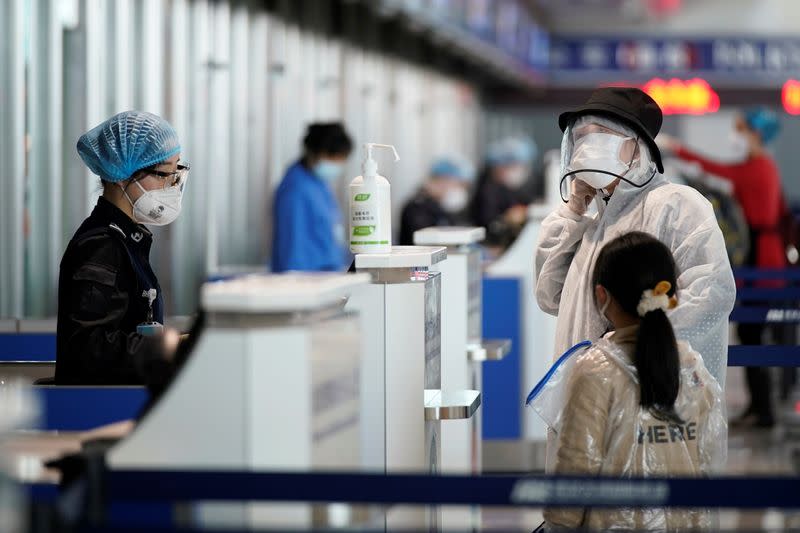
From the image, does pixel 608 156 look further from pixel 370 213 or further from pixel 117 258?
pixel 117 258

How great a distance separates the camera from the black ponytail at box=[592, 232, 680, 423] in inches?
114

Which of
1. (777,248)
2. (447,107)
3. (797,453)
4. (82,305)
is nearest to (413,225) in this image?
(777,248)

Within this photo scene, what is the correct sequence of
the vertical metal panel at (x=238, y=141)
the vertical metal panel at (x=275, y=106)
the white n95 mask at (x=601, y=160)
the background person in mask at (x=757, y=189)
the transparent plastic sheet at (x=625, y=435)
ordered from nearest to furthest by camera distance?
the transparent plastic sheet at (x=625, y=435)
the white n95 mask at (x=601, y=160)
the background person in mask at (x=757, y=189)
the vertical metal panel at (x=238, y=141)
the vertical metal panel at (x=275, y=106)

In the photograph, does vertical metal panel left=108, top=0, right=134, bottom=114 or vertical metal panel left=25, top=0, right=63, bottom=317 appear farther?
vertical metal panel left=108, top=0, right=134, bottom=114

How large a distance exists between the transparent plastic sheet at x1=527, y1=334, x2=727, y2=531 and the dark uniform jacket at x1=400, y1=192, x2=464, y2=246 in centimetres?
704

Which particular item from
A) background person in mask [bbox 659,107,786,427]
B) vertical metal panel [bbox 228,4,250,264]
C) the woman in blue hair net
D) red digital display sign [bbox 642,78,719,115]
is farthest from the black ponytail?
red digital display sign [bbox 642,78,719,115]

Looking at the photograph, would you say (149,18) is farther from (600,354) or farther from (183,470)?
Result: (183,470)

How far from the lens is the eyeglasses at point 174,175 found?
3570mm

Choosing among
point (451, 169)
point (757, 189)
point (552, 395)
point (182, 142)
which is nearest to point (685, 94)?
point (451, 169)

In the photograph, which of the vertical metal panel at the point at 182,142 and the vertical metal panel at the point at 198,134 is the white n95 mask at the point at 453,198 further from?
the vertical metal panel at the point at 182,142

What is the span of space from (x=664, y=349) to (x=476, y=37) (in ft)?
43.6

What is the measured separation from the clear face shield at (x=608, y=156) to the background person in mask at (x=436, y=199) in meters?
6.43

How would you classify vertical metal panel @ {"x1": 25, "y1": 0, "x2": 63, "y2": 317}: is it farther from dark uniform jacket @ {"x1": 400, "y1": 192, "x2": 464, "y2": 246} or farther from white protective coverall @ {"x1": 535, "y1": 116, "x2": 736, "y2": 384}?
dark uniform jacket @ {"x1": 400, "y1": 192, "x2": 464, "y2": 246}

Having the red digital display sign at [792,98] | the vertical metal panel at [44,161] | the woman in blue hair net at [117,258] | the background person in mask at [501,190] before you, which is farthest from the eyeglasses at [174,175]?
Answer: the red digital display sign at [792,98]
